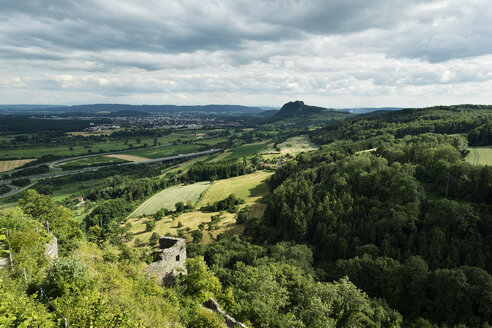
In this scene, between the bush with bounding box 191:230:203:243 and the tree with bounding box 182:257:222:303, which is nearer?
the tree with bounding box 182:257:222:303

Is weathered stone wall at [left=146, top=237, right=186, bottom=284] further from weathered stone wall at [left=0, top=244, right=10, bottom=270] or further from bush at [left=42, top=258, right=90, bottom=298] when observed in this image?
weathered stone wall at [left=0, top=244, right=10, bottom=270]

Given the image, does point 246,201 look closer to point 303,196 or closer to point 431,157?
point 303,196

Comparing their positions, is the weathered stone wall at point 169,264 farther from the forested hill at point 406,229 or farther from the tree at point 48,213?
the forested hill at point 406,229

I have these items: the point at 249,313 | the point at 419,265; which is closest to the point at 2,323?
the point at 249,313

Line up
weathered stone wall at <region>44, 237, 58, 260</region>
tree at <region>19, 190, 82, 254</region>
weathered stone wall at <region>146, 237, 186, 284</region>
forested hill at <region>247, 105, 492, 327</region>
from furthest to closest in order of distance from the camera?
1. forested hill at <region>247, 105, 492, 327</region>
2. tree at <region>19, 190, 82, 254</region>
3. weathered stone wall at <region>146, 237, 186, 284</region>
4. weathered stone wall at <region>44, 237, 58, 260</region>

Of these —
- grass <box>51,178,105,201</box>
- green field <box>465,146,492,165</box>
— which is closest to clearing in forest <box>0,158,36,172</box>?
grass <box>51,178,105,201</box>

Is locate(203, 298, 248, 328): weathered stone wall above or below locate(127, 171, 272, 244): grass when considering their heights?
above
